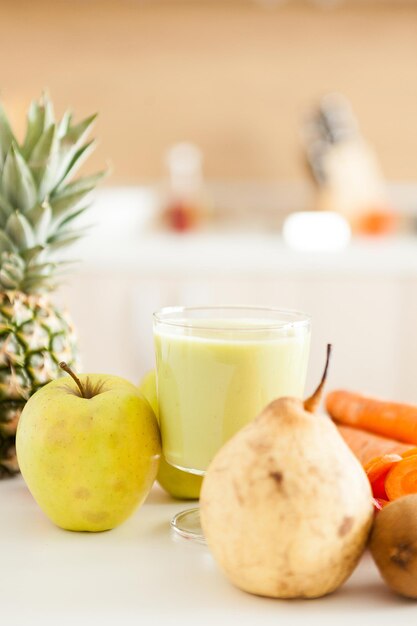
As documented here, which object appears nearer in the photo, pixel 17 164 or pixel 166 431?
pixel 166 431

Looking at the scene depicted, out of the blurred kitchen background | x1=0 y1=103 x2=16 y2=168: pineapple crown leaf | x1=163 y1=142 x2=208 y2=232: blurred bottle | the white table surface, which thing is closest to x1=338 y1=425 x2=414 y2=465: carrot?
the white table surface

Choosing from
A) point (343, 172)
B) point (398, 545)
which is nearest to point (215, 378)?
point (398, 545)

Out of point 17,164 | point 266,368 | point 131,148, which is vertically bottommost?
point 266,368

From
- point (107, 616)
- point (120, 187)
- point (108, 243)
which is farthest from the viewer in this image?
point (120, 187)

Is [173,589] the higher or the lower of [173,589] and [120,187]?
the lower

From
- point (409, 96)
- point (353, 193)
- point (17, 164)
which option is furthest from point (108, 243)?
point (17, 164)

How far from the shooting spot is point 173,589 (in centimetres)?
68

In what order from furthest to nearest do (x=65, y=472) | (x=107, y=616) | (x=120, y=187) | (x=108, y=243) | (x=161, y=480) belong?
1. (x=120, y=187)
2. (x=108, y=243)
3. (x=161, y=480)
4. (x=65, y=472)
5. (x=107, y=616)

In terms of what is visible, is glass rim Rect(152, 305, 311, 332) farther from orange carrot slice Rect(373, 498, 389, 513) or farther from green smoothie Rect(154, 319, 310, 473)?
orange carrot slice Rect(373, 498, 389, 513)

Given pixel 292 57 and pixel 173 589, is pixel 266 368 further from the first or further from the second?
pixel 292 57

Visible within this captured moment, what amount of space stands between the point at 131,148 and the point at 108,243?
78cm

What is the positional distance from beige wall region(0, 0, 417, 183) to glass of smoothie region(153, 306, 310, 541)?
126 inches

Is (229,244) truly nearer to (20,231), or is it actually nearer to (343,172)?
(343,172)

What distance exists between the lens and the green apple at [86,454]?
78cm
